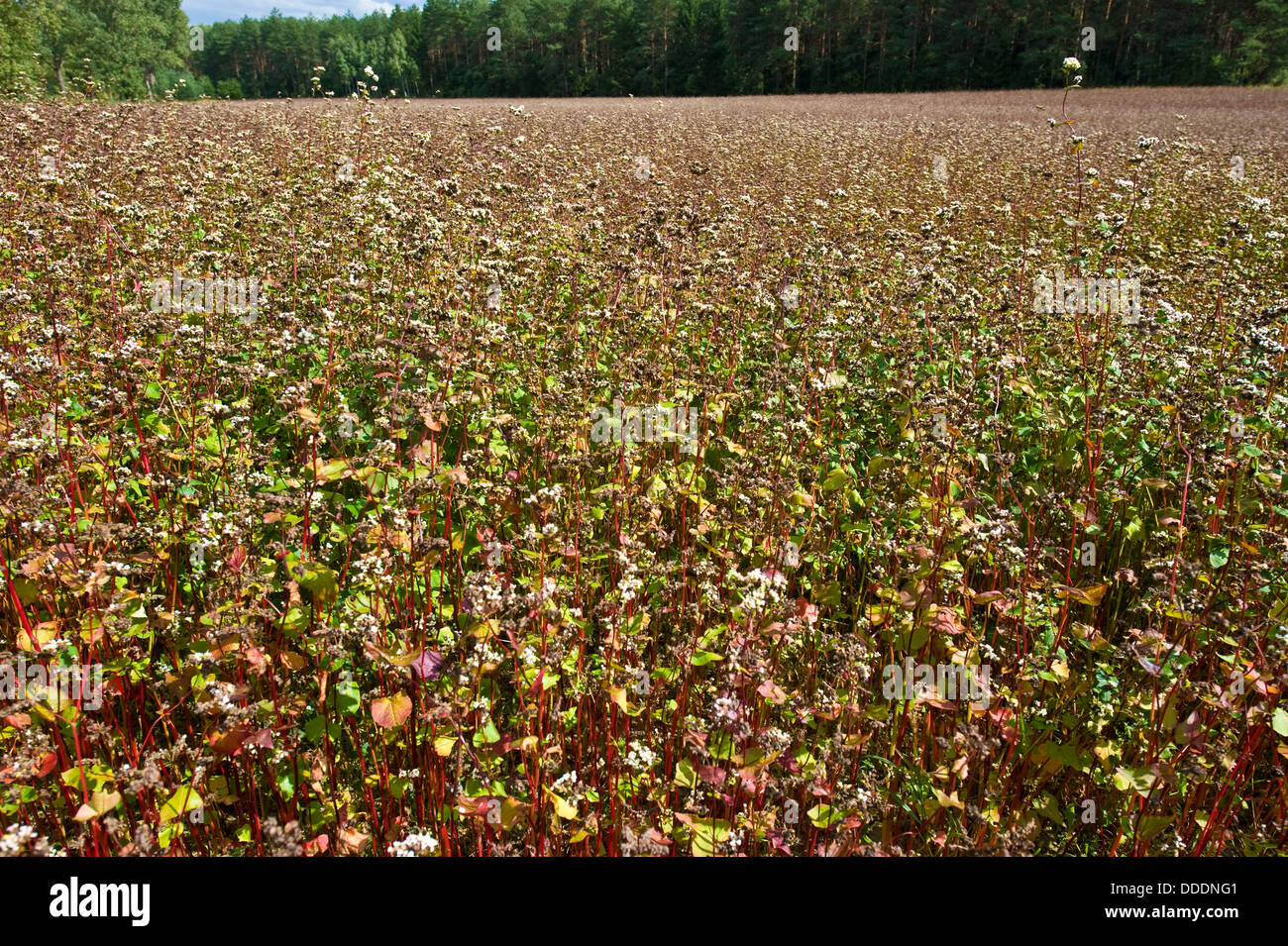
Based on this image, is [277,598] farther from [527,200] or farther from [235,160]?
[235,160]

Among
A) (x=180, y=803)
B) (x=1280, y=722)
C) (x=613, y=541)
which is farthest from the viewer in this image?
(x=613, y=541)

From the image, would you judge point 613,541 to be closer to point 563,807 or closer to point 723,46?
point 563,807

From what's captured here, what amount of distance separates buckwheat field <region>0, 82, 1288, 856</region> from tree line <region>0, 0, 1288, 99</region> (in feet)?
110

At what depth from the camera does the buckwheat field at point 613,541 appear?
2537 millimetres

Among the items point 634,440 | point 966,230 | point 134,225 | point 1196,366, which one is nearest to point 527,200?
point 134,225

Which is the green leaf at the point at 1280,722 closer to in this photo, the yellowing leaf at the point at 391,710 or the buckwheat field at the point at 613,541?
the buckwheat field at the point at 613,541

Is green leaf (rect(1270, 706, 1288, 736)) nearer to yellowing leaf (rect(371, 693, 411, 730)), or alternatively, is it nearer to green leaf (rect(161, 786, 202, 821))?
yellowing leaf (rect(371, 693, 411, 730))

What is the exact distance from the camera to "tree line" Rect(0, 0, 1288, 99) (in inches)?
2192

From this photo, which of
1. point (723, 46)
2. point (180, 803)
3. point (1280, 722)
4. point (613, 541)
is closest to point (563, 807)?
point (180, 803)

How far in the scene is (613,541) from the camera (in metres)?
3.76

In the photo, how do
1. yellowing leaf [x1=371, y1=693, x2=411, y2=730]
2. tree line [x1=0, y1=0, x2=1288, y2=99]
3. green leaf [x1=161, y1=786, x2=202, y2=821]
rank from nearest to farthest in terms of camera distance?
1. green leaf [x1=161, y1=786, x2=202, y2=821]
2. yellowing leaf [x1=371, y1=693, x2=411, y2=730]
3. tree line [x1=0, y1=0, x2=1288, y2=99]

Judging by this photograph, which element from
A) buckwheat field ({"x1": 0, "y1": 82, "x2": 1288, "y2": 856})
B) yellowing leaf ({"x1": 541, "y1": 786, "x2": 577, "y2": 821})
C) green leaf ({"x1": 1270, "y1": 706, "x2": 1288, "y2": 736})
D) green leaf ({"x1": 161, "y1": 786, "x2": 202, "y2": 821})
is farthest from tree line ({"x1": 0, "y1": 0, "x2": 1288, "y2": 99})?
green leaf ({"x1": 1270, "y1": 706, "x2": 1288, "y2": 736})

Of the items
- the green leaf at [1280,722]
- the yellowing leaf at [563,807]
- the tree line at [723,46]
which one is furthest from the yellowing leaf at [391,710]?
the tree line at [723,46]

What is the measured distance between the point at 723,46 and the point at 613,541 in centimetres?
8684
